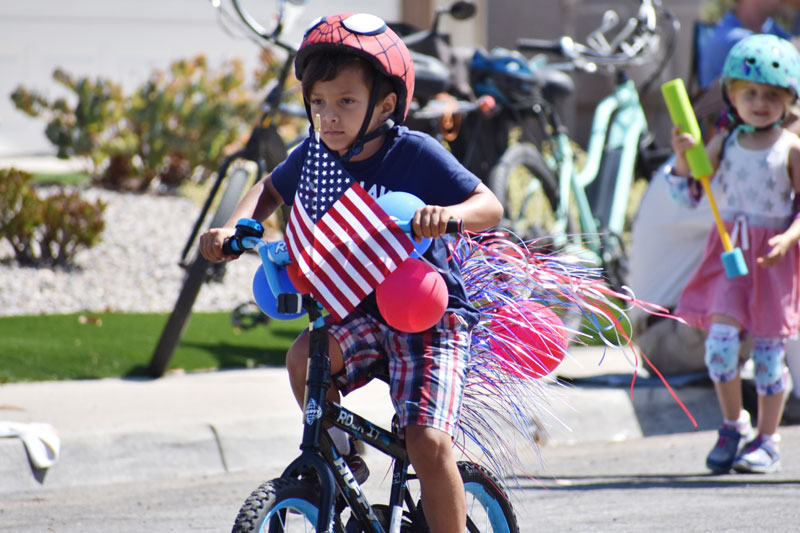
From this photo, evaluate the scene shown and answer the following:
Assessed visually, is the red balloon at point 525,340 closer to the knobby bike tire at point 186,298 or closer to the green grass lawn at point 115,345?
the knobby bike tire at point 186,298

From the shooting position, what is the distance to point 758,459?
4.50 m

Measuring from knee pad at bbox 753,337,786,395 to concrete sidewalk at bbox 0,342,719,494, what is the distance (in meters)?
0.76

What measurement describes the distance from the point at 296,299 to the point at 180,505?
1.80 meters

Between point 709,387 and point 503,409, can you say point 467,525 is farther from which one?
point 709,387

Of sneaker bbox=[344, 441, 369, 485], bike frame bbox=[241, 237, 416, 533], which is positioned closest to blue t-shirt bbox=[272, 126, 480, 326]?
bike frame bbox=[241, 237, 416, 533]

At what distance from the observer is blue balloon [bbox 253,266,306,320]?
264 cm

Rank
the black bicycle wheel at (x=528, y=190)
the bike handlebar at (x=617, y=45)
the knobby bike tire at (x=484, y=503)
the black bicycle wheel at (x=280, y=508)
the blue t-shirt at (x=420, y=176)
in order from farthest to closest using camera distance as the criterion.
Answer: the bike handlebar at (x=617, y=45), the black bicycle wheel at (x=528, y=190), the knobby bike tire at (x=484, y=503), the blue t-shirt at (x=420, y=176), the black bicycle wheel at (x=280, y=508)

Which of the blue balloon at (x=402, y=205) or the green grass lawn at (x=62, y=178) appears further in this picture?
the green grass lawn at (x=62, y=178)

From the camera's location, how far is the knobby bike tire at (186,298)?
5.42 meters

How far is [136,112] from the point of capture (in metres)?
9.95

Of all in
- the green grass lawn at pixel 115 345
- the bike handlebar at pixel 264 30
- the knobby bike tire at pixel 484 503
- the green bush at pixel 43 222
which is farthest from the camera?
the green bush at pixel 43 222

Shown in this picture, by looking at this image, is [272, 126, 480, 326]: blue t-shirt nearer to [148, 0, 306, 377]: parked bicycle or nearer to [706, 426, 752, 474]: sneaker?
[706, 426, 752, 474]: sneaker

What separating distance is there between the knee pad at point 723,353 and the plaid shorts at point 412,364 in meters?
2.06

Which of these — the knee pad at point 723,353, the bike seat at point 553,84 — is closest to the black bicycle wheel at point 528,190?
the bike seat at point 553,84
